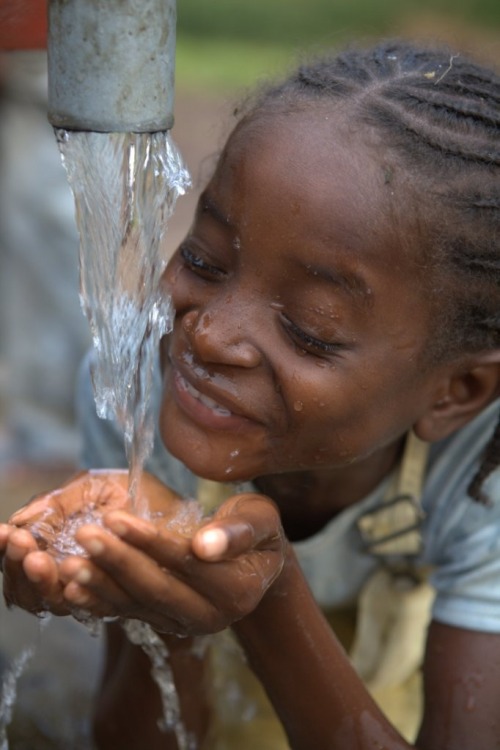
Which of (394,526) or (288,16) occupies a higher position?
(394,526)

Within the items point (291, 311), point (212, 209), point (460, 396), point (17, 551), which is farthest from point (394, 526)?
point (17, 551)

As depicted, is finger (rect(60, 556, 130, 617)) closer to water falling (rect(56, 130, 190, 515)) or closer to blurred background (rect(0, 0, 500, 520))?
water falling (rect(56, 130, 190, 515))

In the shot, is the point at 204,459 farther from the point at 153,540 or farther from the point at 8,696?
the point at 8,696

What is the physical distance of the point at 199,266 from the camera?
214cm

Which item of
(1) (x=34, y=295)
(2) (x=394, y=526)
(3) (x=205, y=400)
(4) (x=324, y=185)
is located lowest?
(1) (x=34, y=295)

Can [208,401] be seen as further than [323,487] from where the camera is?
No

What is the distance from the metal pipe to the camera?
5.71 feet

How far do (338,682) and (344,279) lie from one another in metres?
0.72

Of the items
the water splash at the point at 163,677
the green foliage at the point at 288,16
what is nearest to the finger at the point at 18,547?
the water splash at the point at 163,677

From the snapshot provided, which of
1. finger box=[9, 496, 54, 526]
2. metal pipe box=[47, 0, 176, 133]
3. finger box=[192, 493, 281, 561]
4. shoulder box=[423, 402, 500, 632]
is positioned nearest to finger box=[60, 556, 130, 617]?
finger box=[192, 493, 281, 561]

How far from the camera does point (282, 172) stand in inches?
79.9

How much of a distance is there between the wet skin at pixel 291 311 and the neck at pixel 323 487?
0.36m

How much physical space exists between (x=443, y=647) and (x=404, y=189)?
906 millimetres

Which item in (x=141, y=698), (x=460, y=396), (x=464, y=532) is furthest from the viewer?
(x=141, y=698)
